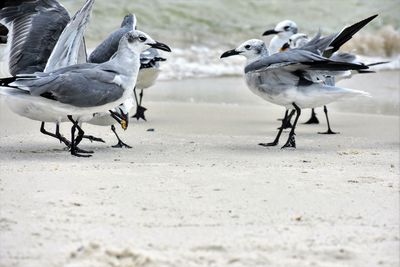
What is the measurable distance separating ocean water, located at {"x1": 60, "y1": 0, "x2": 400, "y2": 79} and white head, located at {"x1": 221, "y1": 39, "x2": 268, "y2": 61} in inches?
246

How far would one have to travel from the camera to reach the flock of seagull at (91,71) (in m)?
6.69

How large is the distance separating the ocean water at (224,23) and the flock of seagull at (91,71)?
6405 millimetres

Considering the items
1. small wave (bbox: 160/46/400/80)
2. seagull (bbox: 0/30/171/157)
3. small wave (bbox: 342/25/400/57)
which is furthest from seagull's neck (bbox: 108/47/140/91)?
small wave (bbox: 342/25/400/57)

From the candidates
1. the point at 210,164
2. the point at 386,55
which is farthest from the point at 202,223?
the point at 386,55

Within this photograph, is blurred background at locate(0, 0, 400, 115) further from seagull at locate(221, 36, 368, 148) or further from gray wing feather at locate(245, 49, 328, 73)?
gray wing feather at locate(245, 49, 328, 73)

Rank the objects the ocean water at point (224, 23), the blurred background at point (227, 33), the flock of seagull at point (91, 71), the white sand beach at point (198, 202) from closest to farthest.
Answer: the white sand beach at point (198, 202) < the flock of seagull at point (91, 71) < the blurred background at point (227, 33) < the ocean water at point (224, 23)

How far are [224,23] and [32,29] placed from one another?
39.2 ft

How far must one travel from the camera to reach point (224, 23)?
63.9 feet

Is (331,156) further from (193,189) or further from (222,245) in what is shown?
(222,245)

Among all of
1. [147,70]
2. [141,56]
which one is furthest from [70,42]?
[147,70]

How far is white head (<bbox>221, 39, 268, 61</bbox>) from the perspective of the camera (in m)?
8.00

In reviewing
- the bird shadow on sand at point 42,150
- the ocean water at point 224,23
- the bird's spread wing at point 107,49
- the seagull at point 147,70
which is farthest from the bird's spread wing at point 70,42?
the ocean water at point 224,23

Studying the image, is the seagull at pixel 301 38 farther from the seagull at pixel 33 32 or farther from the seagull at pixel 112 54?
the seagull at pixel 33 32

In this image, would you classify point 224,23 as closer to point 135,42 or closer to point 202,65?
point 202,65
